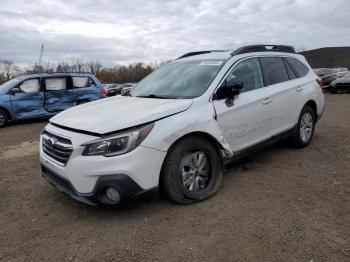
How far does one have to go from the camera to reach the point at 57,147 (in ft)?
12.0

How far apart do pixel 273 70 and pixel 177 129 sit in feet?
7.88

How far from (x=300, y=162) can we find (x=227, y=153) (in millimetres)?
1693

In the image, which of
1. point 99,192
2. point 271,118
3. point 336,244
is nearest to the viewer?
point 336,244

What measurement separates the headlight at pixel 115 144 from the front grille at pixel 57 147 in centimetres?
27

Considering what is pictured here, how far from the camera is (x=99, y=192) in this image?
11.1 feet

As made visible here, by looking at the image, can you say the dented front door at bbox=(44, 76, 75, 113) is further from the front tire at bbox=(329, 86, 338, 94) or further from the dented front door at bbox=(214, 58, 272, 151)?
the front tire at bbox=(329, 86, 338, 94)

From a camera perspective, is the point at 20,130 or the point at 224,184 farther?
the point at 20,130

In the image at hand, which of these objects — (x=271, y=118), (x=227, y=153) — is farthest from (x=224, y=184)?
(x=271, y=118)

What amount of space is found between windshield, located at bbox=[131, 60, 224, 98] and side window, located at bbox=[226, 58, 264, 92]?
0.74ft

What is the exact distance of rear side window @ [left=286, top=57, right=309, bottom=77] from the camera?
5.84 m

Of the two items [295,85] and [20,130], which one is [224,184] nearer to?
[295,85]

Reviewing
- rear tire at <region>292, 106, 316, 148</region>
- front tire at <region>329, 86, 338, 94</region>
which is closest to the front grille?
rear tire at <region>292, 106, 316, 148</region>

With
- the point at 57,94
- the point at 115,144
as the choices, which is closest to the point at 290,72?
the point at 115,144

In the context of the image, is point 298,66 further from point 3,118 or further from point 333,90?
point 333,90
